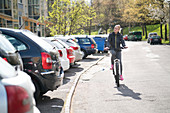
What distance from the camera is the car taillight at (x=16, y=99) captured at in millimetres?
2590


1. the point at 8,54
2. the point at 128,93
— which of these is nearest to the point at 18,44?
the point at 128,93

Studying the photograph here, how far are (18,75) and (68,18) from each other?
34685 mm

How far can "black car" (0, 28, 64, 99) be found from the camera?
6744 mm

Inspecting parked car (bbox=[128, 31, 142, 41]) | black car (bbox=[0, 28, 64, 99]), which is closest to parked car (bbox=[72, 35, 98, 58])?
black car (bbox=[0, 28, 64, 99])

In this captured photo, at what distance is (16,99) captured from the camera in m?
2.61

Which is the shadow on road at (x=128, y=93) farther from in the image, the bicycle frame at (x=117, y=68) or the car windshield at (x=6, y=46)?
the car windshield at (x=6, y=46)

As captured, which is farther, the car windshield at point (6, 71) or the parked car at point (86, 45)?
the parked car at point (86, 45)

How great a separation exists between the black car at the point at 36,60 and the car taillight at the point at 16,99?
402 cm

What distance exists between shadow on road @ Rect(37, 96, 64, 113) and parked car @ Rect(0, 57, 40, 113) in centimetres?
365

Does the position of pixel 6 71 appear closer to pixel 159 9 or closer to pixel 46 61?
pixel 46 61

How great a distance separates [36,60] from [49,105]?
103 centimetres

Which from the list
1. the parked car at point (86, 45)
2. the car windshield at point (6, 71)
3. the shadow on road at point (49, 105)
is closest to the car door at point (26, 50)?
the shadow on road at point (49, 105)

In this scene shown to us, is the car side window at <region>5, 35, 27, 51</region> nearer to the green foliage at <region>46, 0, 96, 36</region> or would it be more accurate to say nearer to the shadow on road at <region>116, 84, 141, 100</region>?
the shadow on road at <region>116, 84, 141, 100</region>

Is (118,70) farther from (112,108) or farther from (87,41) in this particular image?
(87,41)
